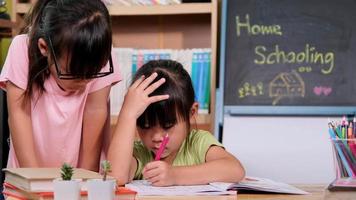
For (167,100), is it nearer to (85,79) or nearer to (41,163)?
(85,79)

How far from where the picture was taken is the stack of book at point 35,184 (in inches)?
39.0

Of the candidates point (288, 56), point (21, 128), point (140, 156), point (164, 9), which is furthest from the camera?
point (164, 9)

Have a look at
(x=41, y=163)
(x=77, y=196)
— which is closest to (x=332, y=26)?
(x=41, y=163)

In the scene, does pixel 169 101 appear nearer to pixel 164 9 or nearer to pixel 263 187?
pixel 263 187

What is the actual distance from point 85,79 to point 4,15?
1568mm

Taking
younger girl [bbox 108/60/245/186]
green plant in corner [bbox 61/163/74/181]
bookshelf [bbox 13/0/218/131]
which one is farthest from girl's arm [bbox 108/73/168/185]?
bookshelf [bbox 13/0/218/131]

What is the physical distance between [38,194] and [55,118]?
59cm

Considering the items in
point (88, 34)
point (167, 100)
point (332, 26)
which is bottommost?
point (167, 100)

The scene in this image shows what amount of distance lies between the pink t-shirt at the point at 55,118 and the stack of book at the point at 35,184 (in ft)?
1.43

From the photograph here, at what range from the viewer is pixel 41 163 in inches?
62.3

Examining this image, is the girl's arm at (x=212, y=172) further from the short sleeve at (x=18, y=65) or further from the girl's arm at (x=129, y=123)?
the short sleeve at (x=18, y=65)

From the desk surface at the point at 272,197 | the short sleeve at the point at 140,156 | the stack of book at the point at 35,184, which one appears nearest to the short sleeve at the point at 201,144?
the short sleeve at the point at 140,156

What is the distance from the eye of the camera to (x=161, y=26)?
3.11 m

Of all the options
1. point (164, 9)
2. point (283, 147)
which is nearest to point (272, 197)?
point (283, 147)
